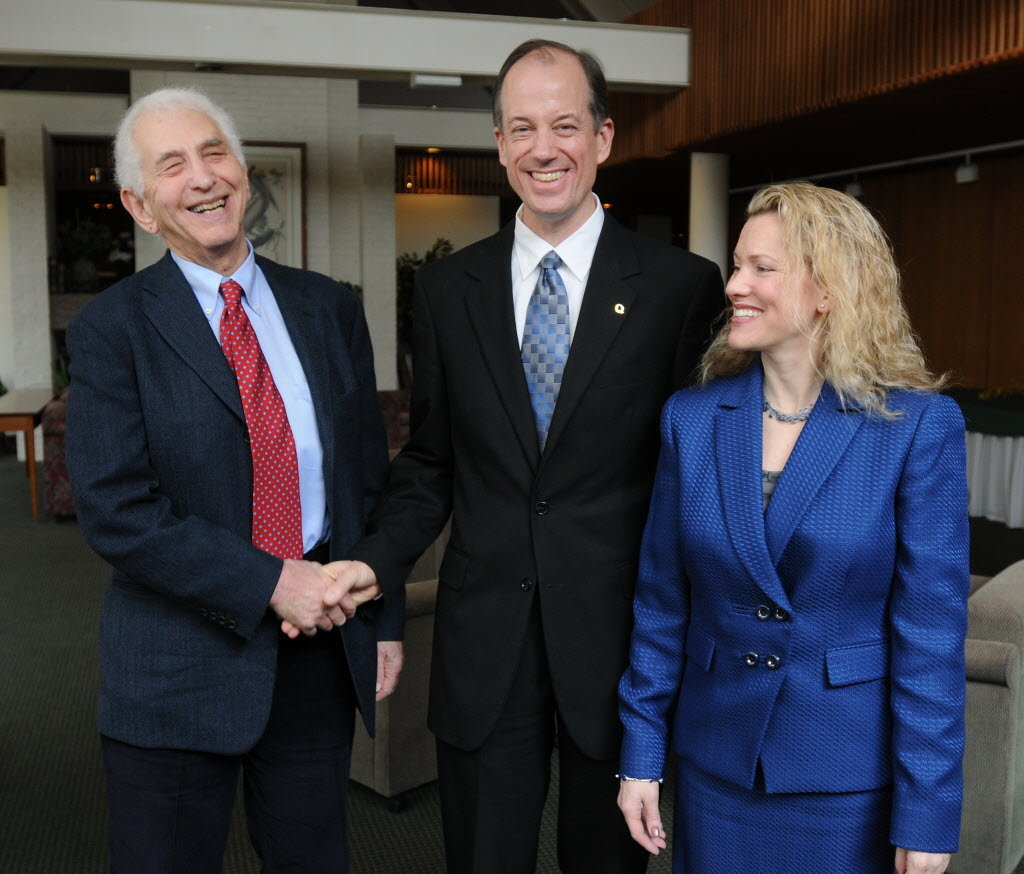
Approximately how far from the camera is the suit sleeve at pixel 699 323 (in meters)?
2.01

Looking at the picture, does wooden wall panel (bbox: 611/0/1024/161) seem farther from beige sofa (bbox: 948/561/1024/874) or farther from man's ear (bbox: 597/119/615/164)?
man's ear (bbox: 597/119/615/164)

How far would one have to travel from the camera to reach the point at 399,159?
51.1ft

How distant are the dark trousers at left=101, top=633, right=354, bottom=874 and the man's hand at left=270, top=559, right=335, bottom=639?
0.44 ft

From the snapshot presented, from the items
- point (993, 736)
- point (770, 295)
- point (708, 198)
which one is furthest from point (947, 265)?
point (770, 295)

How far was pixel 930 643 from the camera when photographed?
1.59 m

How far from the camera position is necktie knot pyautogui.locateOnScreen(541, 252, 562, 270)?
2.00 m

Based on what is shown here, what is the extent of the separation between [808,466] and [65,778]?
3.23m

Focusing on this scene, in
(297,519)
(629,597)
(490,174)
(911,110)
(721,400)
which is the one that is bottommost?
(629,597)

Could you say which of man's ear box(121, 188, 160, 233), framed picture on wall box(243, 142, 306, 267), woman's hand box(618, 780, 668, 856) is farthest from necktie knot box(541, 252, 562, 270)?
framed picture on wall box(243, 142, 306, 267)

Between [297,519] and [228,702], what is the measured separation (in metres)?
0.33

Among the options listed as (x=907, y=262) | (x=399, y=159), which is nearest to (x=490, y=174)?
(x=399, y=159)

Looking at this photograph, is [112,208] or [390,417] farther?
[112,208]

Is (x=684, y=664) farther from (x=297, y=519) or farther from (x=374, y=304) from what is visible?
(x=374, y=304)

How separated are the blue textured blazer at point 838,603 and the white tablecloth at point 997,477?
6.99m
